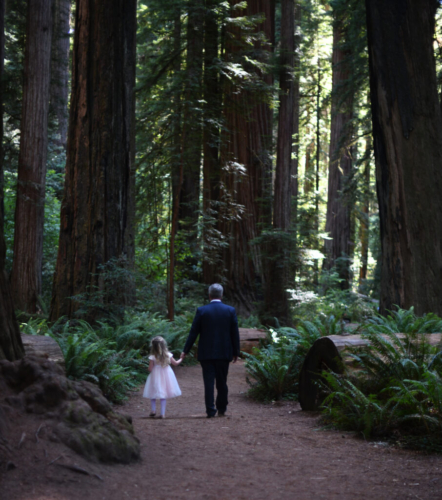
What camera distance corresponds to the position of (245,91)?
16.5 m

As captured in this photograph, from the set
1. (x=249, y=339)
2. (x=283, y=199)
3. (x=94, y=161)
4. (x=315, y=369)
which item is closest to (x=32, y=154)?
(x=94, y=161)

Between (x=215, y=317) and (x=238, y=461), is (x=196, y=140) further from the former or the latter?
(x=238, y=461)

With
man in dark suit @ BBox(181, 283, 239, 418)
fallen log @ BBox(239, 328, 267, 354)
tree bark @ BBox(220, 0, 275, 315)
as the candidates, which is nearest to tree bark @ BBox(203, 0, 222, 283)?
tree bark @ BBox(220, 0, 275, 315)

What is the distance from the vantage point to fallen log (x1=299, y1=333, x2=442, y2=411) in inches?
281

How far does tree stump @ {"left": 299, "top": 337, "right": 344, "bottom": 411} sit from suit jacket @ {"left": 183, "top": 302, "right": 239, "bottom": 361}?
1.05 m

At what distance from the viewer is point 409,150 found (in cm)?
1077

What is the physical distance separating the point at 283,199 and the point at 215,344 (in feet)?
28.9

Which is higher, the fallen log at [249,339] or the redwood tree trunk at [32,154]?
the redwood tree trunk at [32,154]

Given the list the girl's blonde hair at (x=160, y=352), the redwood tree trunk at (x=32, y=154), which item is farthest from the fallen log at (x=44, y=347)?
the redwood tree trunk at (x=32, y=154)

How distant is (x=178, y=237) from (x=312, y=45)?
17.3m

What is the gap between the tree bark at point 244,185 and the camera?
54.6 ft

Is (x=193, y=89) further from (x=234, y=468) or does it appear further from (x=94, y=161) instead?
(x=234, y=468)

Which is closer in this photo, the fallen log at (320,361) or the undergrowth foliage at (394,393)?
the undergrowth foliage at (394,393)

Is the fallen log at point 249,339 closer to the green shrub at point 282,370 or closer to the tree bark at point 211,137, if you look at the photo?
the tree bark at point 211,137
